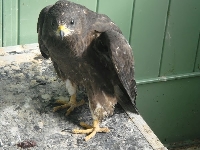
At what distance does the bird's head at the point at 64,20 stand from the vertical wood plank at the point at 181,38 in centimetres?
110

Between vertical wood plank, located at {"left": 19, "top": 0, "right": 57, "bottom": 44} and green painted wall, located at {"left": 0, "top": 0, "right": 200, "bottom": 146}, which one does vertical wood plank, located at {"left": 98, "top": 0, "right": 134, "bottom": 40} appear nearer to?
green painted wall, located at {"left": 0, "top": 0, "right": 200, "bottom": 146}

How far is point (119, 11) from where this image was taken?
8.54 ft

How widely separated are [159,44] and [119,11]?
1.22 feet

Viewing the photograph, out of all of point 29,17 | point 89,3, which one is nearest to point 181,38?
point 89,3

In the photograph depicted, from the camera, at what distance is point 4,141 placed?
1.77 m

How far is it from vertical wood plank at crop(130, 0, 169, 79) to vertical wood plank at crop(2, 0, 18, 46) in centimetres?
71

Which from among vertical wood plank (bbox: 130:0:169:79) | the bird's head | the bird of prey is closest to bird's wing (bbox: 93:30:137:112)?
the bird of prey

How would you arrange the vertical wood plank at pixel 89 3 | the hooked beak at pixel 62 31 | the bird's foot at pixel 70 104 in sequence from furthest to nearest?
the vertical wood plank at pixel 89 3 → the bird's foot at pixel 70 104 → the hooked beak at pixel 62 31

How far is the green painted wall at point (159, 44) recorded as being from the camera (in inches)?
96.5

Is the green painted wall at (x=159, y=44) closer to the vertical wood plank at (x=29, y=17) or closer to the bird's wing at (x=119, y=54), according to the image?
the vertical wood plank at (x=29, y=17)

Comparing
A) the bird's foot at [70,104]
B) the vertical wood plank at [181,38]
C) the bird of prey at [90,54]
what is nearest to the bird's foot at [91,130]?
the bird of prey at [90,54]

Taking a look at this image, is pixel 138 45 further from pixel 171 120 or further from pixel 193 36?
pixel 171 120

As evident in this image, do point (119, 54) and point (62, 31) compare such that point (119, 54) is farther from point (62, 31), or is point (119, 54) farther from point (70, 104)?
point (70, 104)

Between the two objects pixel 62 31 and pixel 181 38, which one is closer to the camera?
pixel 62 31
